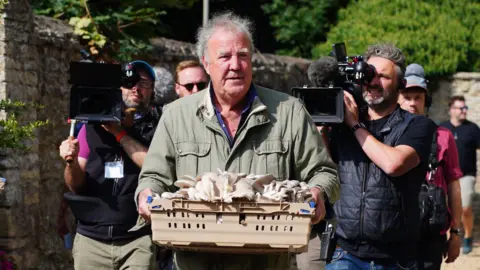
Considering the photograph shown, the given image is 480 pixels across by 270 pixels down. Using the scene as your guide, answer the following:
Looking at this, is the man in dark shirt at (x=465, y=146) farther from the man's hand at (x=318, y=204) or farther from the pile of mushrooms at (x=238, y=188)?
the pile of mushrooms at (x=238, y=188)

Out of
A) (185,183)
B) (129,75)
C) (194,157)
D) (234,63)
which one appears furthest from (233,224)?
(129,75)

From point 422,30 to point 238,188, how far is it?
514 inches

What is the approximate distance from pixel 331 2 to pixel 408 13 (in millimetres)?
1553

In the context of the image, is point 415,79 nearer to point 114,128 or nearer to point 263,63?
point 114,128

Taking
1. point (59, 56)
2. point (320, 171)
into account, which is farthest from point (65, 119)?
point (320, 171)

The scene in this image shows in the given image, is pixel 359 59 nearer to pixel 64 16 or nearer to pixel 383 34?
pixel 64 16

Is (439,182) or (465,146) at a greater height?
(439,182)

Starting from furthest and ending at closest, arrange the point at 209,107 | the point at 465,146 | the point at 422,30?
1. the point at 422,30
2. the point at 465,146
3. the point at 209,107

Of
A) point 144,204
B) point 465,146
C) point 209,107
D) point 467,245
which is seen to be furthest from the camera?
point 465,146

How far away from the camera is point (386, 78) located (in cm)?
623

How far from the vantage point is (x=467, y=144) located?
13.5 m

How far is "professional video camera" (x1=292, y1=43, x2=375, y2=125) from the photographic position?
6023 mm

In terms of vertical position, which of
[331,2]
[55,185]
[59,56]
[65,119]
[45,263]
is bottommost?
[45,263]

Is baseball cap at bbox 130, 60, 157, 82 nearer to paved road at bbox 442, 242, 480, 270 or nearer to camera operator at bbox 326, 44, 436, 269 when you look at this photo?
camera operator at bbox 326, 44, 436, 269
